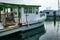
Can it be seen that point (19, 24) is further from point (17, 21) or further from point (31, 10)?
point (31, 10)

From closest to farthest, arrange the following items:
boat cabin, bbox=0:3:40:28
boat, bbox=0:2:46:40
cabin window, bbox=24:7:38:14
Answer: boat, bbox=0:2:46:40 < boat cabin, bbox=0:3:40:28 < cabin window, bbox=24:7:38:14

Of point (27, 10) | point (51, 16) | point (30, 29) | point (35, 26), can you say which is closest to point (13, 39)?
point (30, 29)

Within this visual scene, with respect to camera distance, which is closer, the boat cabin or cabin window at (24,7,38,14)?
the boat cabin

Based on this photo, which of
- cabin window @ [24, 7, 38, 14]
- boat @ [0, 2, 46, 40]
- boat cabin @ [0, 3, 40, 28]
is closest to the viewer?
boat @ [0, 2, 46, 40]

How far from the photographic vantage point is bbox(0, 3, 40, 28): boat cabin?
2312 centimetres

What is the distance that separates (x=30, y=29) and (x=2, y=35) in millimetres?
8542

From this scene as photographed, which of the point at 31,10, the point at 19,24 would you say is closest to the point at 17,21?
the point at 19,24

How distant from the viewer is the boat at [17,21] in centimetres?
2239

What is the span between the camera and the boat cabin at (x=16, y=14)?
2312cm

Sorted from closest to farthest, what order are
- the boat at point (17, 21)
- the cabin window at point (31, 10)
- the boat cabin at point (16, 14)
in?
the boat at point (17, 21), the boat cabin at point (16, 14), the cabin window at point (31, 10)

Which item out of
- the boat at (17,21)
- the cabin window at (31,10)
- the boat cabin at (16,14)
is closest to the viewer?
the boat at (17,21)

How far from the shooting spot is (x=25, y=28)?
27391 millimetres

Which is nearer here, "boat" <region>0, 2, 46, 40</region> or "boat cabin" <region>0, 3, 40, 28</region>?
"boat" <region>0, 2, 46, 40</region>

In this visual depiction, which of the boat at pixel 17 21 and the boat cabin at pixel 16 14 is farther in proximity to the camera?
the boat cabin at pixel 16 14
